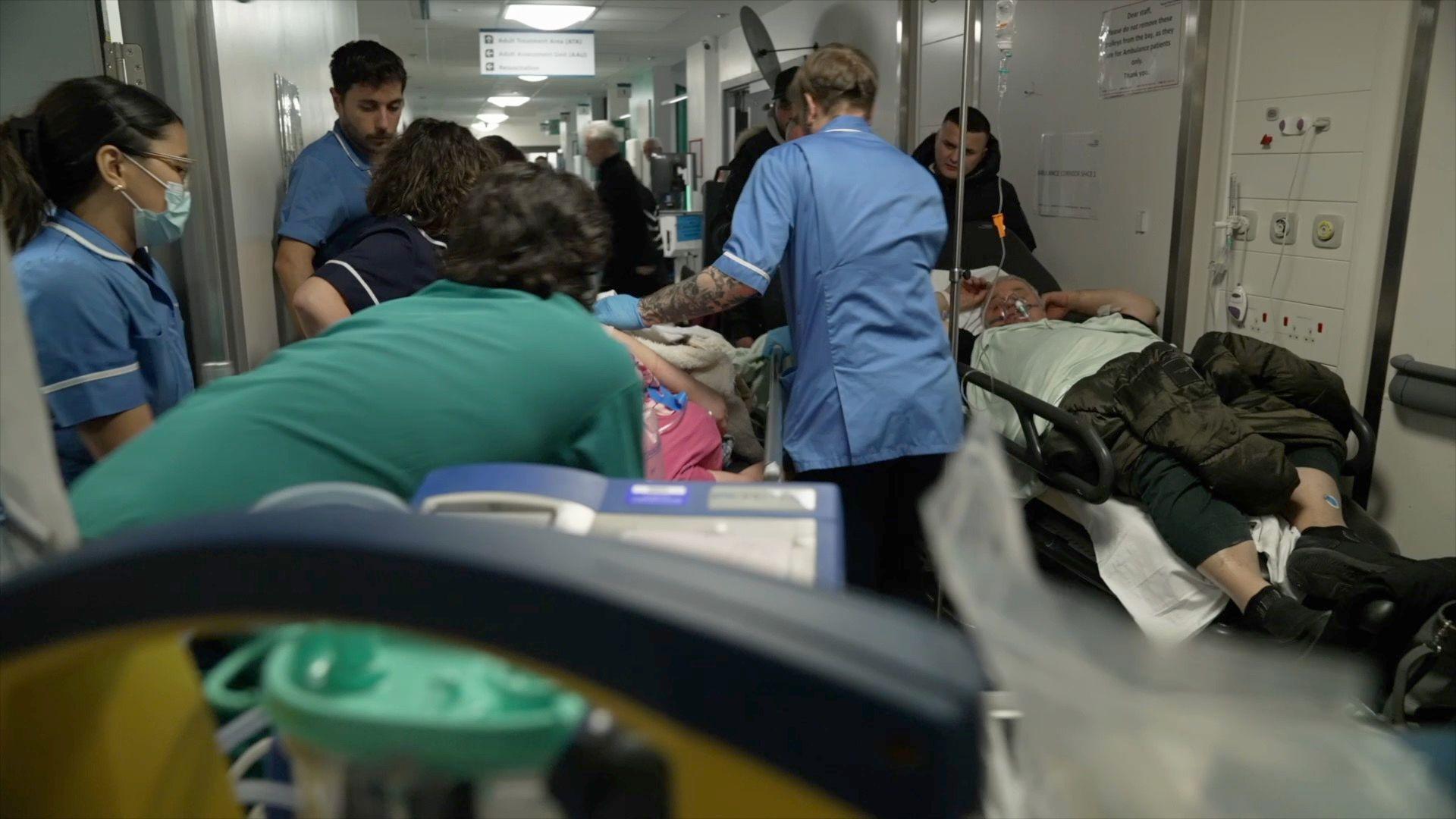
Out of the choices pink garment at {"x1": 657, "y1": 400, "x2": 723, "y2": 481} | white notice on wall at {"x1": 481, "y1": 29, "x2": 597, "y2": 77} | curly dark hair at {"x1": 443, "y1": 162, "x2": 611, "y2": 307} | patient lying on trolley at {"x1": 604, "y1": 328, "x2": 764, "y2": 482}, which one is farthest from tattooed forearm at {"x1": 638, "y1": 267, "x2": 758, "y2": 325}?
white notice on wall at {"x1": 481, "y1": 29, "x2": 597, "y2": 77}

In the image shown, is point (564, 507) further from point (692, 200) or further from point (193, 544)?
point (692, 200)

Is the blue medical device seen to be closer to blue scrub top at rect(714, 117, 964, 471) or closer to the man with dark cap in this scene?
blue scrub top at rect(714, 117, 964, 471)

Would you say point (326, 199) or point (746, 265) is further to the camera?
point (326, 199)

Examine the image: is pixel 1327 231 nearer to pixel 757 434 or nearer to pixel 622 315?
pixel 757 434

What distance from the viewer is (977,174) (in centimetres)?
404

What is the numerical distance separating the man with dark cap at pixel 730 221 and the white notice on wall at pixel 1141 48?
1208 millimetres

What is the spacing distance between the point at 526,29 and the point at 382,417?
8887mm

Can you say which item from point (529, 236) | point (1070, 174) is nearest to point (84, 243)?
point (529, 236)

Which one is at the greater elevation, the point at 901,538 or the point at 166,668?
the point at 166,668

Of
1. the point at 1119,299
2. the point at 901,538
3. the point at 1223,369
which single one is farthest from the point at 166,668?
the point at 1119,299

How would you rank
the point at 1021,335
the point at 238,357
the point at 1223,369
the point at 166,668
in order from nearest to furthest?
the point at 166,668 < the point at 238,357 < the point at 1223,369 < the point at 1021,335

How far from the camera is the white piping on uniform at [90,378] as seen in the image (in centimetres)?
152

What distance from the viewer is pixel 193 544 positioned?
390 mm

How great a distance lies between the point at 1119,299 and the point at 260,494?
340 cm
